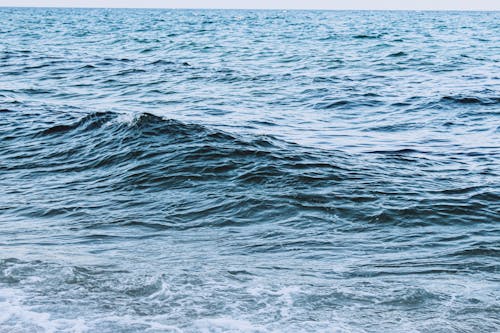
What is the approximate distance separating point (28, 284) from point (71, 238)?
1.93 m

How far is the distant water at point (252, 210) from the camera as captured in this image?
290 inches

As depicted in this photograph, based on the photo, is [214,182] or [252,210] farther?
[214,182]

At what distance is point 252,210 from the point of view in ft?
36.1

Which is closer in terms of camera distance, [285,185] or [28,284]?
[28,284]

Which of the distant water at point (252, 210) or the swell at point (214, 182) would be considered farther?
the swell at point (214, 182)

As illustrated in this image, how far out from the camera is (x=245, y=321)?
7039mm

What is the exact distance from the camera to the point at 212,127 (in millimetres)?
17219

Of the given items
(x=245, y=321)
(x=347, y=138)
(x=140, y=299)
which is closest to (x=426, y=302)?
(x=245, y=321)

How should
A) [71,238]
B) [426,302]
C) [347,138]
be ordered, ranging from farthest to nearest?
[347,138]
[71,238]
[426,302]

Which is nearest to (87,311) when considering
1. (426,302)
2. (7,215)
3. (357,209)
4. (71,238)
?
(71,238)

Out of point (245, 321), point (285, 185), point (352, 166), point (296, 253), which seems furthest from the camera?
point (352, 166)

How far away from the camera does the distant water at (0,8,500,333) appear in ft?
24.2

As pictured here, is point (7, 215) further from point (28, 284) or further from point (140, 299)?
point (140, 299)

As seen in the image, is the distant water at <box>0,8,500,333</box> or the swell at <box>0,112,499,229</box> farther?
the swell at <box>0,112,499,229</box>
